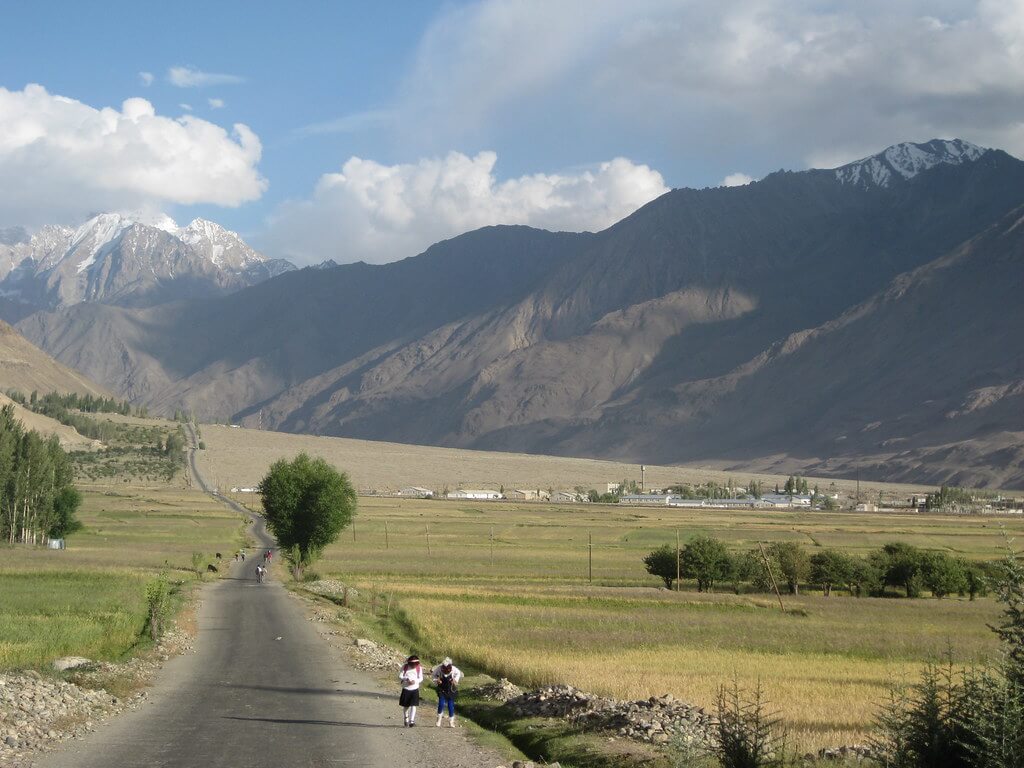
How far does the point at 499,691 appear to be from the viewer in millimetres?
27406

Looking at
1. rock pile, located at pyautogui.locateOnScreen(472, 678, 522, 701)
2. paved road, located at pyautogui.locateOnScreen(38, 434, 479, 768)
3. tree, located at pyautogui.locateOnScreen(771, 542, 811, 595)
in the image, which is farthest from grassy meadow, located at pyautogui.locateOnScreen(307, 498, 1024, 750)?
paved road, located at pyautogui.locateOnScreen(38, 434, 479, 768)

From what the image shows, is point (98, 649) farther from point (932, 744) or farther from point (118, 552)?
point (118, 552)

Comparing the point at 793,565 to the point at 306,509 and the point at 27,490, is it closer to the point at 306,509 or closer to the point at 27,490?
the point at 306,509

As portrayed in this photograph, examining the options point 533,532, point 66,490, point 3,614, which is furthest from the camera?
point 533,532

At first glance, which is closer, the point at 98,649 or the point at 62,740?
the point at 62,740

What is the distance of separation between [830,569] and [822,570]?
2.09ft

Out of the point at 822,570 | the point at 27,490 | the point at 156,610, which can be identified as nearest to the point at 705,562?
the point at 822,570

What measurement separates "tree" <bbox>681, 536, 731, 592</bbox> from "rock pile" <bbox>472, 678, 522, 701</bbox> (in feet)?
150

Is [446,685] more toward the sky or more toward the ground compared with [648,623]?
more toward the sky

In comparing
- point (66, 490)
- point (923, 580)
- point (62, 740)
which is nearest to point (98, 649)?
point (62, 740)

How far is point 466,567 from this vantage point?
81625mm

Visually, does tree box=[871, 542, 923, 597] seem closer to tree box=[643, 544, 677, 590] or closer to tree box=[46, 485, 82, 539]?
tree box=[643, 544, 677, 590]

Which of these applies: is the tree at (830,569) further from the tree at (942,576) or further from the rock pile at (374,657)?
the rock pile at (374,657)

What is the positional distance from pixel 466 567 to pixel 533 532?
42.1m
